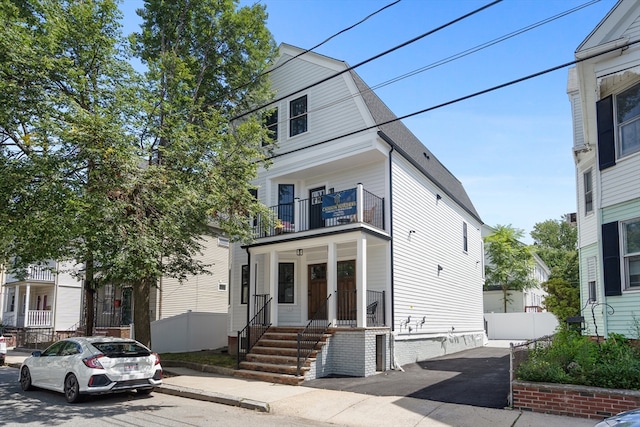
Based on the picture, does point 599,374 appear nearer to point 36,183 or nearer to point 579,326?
point 579,326

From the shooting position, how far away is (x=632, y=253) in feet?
33.9

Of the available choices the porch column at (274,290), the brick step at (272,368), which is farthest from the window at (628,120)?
the porch column at (274,290)

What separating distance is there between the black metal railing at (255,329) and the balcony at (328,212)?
104 inches

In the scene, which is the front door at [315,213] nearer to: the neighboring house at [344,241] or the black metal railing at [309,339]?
the neighboring house at [344,241]

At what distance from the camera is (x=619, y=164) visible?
10.8 metres

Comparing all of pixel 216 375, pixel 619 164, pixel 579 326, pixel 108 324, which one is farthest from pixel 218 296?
pixel 619 164

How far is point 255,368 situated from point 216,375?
1.33 meters

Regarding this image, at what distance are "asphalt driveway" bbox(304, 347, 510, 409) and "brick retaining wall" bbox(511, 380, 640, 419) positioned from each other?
2.11 ft

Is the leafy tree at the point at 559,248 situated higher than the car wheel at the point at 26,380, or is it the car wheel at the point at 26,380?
the leafy tree at the point at 559,248

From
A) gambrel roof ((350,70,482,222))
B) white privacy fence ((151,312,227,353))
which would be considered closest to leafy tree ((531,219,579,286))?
gambrel roof ((350,70,482,222))

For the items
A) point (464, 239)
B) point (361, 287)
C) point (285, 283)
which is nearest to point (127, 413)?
point (361, 287)

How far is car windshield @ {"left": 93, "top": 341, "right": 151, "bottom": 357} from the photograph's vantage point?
1059 centimetres

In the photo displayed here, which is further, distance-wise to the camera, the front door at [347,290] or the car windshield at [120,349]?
the front door at [347,290]

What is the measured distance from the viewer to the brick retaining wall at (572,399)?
7824mm
